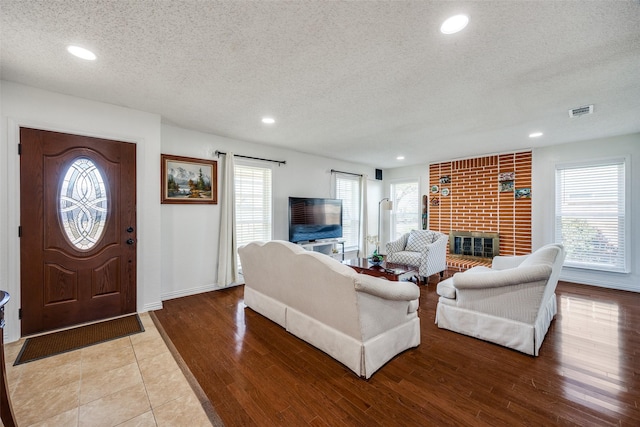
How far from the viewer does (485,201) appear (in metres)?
5.68

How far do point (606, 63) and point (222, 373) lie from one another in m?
4.03

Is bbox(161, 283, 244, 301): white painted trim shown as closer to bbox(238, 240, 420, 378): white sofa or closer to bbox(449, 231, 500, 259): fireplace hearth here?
bbox(238, 240, 420, 378): white sofa

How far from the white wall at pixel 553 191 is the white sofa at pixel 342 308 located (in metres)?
4.17

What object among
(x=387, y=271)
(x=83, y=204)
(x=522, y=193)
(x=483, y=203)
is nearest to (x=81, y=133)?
(x=83, y=204)

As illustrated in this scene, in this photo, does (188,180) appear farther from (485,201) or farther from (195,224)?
(485,201)

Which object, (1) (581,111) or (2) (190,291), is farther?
(2) (190,291)

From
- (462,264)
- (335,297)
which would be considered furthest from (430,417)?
(462,264)

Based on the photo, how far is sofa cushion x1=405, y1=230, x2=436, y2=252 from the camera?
5.13 meters

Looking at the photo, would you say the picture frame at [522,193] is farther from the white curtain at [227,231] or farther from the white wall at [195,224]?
the white curtain at [227,231]

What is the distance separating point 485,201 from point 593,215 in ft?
5.35

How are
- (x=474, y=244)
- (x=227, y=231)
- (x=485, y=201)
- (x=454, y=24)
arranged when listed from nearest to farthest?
(x=454, y=24) → (x=227, y=231) → (x=485, y=201) → (x=474, y=244)

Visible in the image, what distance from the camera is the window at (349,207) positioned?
651cm

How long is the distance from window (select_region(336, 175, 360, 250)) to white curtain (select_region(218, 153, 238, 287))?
2.73 meters

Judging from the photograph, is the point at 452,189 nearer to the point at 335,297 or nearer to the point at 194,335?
the point at 335,297
